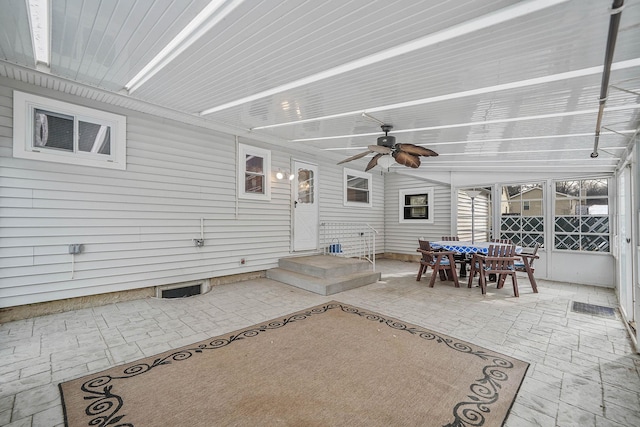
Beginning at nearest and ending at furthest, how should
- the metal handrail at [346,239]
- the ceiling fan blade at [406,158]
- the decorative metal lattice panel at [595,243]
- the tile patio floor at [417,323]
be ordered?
the tile patio floor at [417,323] → the ceiling fan blade at [406,158] → the decorative metal lattice panel at [595,243] → the metal handrail at [346,239]

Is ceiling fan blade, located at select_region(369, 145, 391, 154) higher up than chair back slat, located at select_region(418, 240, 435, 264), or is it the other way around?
ceiling fan blade, located at select_region(369, 145, 391, 154)

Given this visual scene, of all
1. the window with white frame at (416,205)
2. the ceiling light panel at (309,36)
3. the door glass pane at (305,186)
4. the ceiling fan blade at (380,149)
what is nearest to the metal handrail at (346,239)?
the door glass pane at (305,186)

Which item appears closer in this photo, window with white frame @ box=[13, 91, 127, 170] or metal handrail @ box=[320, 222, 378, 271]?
window with white frame @ box=[13, 91, 127, 170]

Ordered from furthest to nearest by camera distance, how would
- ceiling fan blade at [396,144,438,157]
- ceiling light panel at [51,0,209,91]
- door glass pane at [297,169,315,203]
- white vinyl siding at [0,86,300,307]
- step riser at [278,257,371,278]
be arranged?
door glass pane at [297,169,315,203], step riser at [278,257,371,278], ceiling fan blade at [396,144,438,157], white vinyl siding at [0,86,300,307], ceiling light panel at [51,0,209,91]

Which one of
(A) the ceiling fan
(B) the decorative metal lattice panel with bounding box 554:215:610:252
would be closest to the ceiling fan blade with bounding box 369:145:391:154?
(A) the ceiling fan

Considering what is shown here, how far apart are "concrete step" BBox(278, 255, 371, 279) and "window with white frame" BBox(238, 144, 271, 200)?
164 centimetres

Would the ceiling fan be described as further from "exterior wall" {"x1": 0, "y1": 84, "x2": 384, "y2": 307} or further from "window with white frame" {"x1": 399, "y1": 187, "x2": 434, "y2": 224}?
"window with white frame" {"x1": 399, "y1": 187, "x2": 434, "y2": 224}

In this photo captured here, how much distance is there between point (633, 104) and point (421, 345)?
331cm

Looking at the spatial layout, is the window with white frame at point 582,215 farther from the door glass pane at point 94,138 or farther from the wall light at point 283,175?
the door glass pane at point 94,138

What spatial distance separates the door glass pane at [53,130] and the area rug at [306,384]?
3327 mm

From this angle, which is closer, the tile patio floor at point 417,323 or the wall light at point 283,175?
the tile patio floor at point 417,323

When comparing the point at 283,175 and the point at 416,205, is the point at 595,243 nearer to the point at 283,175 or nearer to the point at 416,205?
the point at 416,205

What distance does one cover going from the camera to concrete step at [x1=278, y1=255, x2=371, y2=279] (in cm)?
561

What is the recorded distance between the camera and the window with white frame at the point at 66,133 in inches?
142
